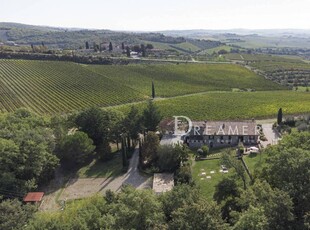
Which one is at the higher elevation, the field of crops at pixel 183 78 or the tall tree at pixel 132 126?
the tall tree at pixel 132 126

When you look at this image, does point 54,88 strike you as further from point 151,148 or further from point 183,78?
point 151,148

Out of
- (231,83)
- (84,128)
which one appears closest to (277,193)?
(84,128)

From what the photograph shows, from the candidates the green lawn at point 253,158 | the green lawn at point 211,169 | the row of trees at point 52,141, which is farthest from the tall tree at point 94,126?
the green lawn at point 253,158

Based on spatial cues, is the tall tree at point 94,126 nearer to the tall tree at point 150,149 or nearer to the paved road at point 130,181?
the tall tree at point 150,149

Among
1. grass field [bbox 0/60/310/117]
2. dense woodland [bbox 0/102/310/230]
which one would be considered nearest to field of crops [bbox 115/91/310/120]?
grass field [bbox 0/60/310/117]

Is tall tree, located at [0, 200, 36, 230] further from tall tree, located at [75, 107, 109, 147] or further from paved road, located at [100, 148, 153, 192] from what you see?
tall tree, located at [75, 107, 109, 147]

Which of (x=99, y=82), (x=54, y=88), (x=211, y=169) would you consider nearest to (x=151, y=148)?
(x=211, y=169)

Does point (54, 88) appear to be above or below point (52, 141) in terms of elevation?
below
